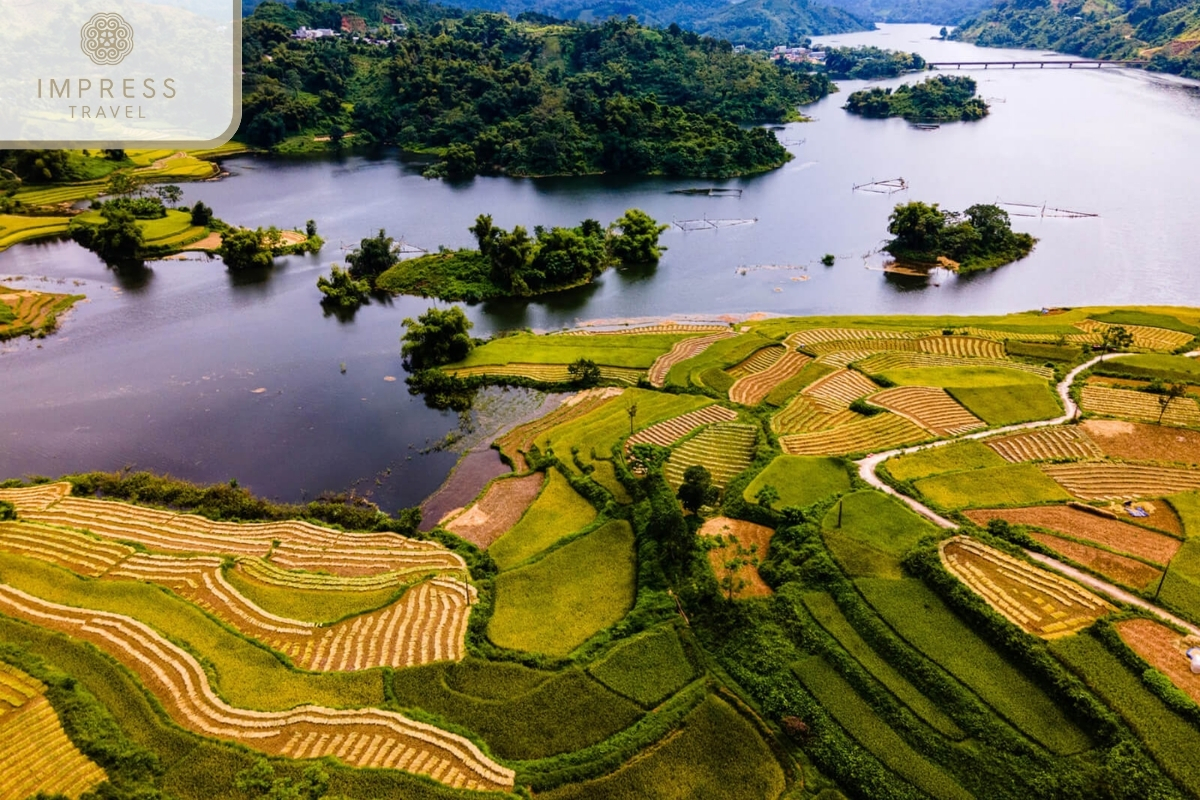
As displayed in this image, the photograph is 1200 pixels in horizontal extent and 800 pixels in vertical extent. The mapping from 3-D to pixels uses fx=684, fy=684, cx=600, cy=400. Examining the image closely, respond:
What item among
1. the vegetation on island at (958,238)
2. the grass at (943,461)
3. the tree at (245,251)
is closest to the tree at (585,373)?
the grass at (943,461)

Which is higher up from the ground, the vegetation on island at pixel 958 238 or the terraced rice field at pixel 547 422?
the vegetation on island at pixel 958 238

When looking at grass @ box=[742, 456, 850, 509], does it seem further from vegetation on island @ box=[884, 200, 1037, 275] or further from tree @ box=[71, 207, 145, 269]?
tree @ box=[71, 207, 145, 269]

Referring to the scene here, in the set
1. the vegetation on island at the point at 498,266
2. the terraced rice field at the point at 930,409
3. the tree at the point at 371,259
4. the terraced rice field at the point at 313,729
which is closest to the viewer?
the terraced rice field at the point at 313,729

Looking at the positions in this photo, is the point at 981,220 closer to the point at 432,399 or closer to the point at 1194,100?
the point at 432,399

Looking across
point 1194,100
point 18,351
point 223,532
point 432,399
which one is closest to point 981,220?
point 432,399

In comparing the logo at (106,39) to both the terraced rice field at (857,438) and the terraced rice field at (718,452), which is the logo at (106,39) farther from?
the terraced rice field at (857,438)

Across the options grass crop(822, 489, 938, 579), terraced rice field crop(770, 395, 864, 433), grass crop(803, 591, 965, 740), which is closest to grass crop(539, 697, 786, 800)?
grass crop(803, 591, 965, 740)
